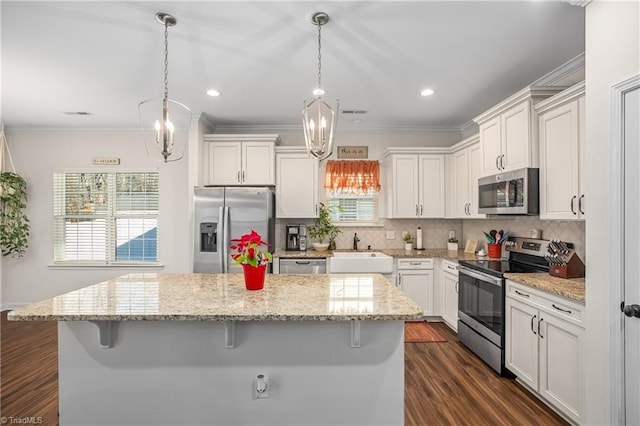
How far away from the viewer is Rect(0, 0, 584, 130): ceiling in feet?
7.18

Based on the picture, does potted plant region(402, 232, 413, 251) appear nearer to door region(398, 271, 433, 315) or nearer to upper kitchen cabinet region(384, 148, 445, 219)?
upper kitchen cabinet region(384, 148, 445, 219)

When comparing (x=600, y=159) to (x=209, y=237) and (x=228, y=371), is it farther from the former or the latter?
(x=209, y=237)

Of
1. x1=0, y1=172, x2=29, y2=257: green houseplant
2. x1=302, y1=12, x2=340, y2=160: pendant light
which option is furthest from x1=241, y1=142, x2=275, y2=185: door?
x1=0, y1=172, x2=29, y2=257: green houseplant

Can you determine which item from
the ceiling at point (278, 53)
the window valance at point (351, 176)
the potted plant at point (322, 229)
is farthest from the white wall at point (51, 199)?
the window valance at point (351, 176)

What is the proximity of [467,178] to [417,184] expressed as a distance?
2.19ft

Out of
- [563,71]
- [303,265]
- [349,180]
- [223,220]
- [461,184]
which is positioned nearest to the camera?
[563,71]

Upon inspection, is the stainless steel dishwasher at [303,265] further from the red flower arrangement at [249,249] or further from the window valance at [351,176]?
the red flower arrangement at [249,249]

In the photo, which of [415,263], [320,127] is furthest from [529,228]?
[320,127]

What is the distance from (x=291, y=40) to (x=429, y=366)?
3025 mm

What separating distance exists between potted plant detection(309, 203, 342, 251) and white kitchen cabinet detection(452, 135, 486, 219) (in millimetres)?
1665

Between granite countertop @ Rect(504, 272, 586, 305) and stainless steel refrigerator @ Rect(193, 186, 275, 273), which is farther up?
stainless steel refrigerator @ Rect(193, 186, 275, 273)

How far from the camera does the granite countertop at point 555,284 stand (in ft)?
6.85

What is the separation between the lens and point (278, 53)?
2719 millimetres

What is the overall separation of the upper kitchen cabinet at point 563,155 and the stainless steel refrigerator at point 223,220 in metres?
2.87
